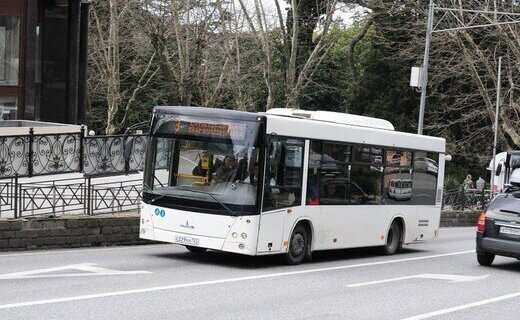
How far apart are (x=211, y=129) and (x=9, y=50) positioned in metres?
16.6

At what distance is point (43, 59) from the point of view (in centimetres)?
3384

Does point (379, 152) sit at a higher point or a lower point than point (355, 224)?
higher

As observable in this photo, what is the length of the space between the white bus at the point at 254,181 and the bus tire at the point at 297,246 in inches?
0.7

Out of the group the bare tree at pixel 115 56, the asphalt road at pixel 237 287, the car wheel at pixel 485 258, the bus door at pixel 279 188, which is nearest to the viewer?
the asphalt road at pixel 237 287

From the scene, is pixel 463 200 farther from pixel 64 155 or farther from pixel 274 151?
pixel 274 151

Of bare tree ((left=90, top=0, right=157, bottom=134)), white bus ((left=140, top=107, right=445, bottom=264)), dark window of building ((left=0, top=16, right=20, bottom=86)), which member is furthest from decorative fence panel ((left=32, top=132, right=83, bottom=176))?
bare tree ((left=90, top=0, right=157, bottom=134))

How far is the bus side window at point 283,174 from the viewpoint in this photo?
53.0ft

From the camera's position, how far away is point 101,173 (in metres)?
27.4

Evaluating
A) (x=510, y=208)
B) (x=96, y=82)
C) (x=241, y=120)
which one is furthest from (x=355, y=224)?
(x=96, y=82)

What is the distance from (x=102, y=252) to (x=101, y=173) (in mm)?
10037

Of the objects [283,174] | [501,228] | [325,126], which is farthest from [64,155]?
[501,228]

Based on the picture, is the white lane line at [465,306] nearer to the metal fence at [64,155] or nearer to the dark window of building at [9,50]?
the metal fence at [64,155]

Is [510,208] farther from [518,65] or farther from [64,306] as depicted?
[518,65]

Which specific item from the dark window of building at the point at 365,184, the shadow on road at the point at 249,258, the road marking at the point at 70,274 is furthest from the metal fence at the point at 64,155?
the road marking at the point at 70,274
